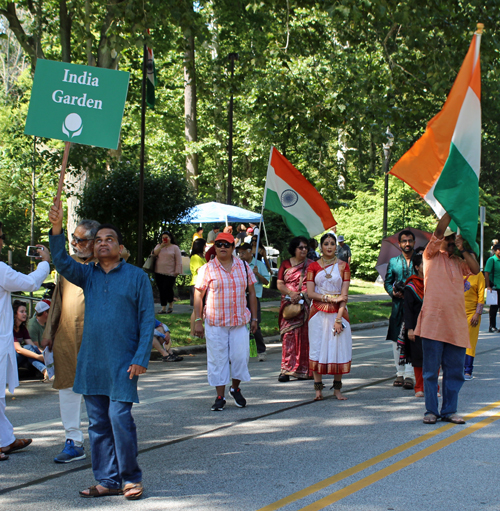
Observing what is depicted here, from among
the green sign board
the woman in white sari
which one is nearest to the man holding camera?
the woman in white sari

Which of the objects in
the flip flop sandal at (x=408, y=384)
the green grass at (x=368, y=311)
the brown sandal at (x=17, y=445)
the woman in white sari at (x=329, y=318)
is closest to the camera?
the brown sandal at (x=17, y=445)

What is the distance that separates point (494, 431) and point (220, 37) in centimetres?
1531

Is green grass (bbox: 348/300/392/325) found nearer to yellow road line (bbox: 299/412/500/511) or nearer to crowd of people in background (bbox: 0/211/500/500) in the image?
crowd of people in background (bbox: 0/211/500/500)

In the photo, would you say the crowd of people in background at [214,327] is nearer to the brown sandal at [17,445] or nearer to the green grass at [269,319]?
the brown sandal at [17,445]

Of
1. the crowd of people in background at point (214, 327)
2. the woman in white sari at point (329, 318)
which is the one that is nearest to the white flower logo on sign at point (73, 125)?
the crowd of people in background at point (214, 327)

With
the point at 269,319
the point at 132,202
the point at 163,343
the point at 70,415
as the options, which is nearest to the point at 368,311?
the point at 269,319

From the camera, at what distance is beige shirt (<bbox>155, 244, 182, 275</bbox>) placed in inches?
656

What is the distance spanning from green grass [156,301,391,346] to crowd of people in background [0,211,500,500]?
1.81m

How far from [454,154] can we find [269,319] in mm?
9604

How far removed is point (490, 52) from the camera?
45.2ft

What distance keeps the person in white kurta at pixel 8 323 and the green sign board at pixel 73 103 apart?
1105 mm

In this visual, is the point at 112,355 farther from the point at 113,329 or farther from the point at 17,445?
the point at 17,445

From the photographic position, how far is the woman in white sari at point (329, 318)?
8023 millimetres

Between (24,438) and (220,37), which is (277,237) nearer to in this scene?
(220,37)
